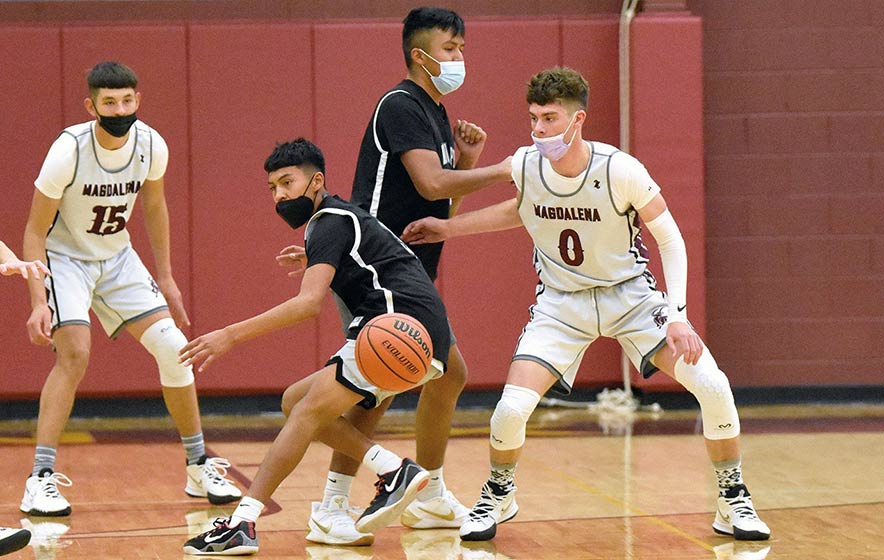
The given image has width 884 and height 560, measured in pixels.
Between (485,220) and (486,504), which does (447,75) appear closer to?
(485,220)

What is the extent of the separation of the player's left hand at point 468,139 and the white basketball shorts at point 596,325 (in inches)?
27.7

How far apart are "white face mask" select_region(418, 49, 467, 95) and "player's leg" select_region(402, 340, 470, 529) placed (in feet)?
3.23

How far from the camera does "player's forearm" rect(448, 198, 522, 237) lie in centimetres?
450

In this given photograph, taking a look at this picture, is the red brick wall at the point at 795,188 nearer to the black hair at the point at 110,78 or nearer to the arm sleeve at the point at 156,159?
the arm sleeve at the point at 156,159

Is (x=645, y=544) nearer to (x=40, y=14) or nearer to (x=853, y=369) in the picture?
(x=853, y=369)

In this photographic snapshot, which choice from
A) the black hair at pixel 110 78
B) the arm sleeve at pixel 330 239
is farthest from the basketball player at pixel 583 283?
the black hair at pixel 110 78

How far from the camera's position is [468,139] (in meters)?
4.86

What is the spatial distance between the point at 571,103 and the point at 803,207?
4653 millimetres

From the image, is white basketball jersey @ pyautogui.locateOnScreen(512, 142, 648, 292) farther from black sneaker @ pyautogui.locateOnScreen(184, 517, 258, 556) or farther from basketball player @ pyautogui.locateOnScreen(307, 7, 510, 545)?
black sneaker @ pyautogui.locateOnScreen(184, 517, 258, 556)

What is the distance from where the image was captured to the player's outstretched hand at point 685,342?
13.9 feet

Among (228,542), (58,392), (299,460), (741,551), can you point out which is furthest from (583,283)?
(58,392)

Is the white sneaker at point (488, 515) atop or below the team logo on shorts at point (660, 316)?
below

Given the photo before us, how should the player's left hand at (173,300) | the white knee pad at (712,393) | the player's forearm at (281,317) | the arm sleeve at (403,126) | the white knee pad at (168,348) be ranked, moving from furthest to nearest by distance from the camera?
the player's left hand at (173,300) < the white knee pad at (168,348) < the arm sleeve at (403,126) < the white knee pad at (712,393) < the player's forearm at (281,317)

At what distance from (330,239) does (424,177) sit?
0.46m
